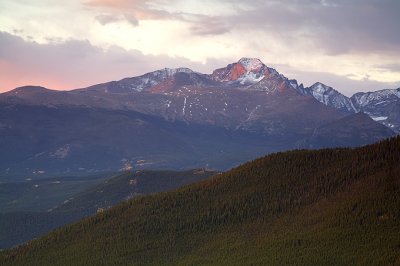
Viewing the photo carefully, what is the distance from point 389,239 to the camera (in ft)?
652

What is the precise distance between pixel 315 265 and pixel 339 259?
6641 millimetres

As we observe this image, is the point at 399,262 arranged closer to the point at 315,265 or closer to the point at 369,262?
the point at 369,262

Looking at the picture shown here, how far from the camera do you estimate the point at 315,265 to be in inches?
7820

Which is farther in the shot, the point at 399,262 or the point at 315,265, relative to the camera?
the point at 315,265

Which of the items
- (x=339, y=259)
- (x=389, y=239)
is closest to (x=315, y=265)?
(x=339, y=259)

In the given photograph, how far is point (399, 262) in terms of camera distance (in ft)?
599

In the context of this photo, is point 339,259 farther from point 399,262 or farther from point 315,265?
point 399,262

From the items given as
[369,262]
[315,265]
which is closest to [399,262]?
[369,262]

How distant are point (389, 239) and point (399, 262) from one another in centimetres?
1680

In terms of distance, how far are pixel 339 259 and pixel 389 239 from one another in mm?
14606

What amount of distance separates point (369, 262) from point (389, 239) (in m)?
12.3

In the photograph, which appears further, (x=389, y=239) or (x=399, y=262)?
(x=389, y=239)

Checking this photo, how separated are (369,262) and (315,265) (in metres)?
15.3
